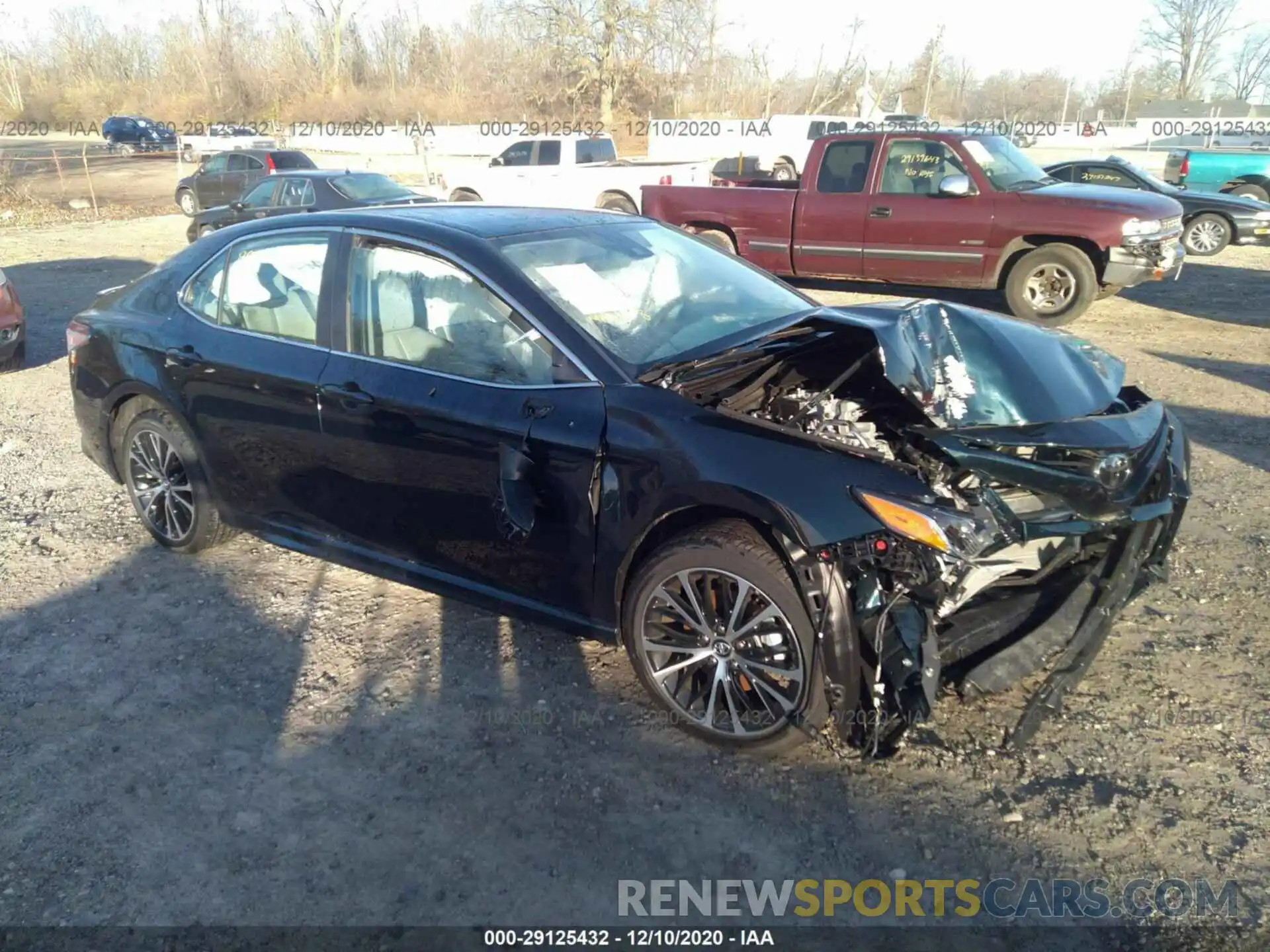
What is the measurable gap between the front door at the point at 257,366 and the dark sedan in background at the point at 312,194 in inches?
398

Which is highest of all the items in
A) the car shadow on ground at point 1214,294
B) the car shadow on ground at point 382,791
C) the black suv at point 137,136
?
the black suv at point 137,136

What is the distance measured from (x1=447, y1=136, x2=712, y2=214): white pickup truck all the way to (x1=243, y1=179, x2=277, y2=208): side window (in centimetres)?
369

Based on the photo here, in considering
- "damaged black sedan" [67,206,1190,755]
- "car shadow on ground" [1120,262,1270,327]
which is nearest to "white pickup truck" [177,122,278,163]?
"car shadow on ground" [1120,262,1270,327]

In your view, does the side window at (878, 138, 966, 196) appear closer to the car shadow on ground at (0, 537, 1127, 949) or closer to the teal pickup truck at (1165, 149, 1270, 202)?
the car shadow on ground at (0, 537, 1127, 949)

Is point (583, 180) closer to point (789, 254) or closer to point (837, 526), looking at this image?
point (789, 254)

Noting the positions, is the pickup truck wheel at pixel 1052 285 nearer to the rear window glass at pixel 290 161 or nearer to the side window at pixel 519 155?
the side window at pixel 519 155

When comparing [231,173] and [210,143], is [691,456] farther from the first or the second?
[210,143]

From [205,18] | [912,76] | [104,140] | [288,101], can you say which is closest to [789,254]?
[104,140]

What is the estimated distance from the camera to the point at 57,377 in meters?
8.80

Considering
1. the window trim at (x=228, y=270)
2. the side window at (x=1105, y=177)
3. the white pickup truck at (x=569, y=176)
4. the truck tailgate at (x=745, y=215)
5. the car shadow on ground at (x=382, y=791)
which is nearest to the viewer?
the car shadow on ground at (x=382, y=791)

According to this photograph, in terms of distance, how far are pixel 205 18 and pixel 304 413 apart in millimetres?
78603

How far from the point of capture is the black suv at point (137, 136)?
46.7 meters

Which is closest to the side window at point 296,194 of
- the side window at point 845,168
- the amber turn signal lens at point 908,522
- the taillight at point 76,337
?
the side window at point 845,168

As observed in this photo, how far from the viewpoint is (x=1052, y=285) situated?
10008 millimetres
